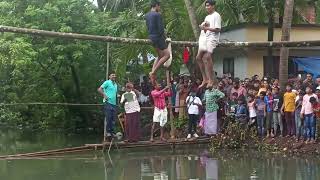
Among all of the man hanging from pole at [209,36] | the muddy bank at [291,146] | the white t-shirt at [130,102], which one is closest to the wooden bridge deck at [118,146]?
the white t-shirt at [130,102]

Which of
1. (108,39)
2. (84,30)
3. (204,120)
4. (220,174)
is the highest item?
(84,30)

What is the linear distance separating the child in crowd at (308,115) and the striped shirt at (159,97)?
327 cm

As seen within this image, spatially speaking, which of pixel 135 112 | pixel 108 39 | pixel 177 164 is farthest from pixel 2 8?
pixel 108 39

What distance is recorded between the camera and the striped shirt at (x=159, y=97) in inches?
557

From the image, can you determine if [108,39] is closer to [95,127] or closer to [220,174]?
[220,174]

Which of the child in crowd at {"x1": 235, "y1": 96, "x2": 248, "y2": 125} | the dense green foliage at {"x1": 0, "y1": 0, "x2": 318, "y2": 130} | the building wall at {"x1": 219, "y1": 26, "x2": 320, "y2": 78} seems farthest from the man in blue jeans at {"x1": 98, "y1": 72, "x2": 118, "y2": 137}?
the building wall at {"x1": 219, "y1": 26, "x2": 320, "y2": 78}

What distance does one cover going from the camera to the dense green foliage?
17.0m

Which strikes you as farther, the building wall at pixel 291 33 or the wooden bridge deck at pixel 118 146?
the building wall at pixel 291 33

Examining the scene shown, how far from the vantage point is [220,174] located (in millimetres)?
11781

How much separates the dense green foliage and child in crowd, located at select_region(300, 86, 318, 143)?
4.40 m

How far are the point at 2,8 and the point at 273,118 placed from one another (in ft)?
34.0

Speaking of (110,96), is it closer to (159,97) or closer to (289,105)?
(159,97)

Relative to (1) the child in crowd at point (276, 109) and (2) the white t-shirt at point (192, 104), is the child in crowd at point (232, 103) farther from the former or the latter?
(1) the child in crowd at point (276, 109)

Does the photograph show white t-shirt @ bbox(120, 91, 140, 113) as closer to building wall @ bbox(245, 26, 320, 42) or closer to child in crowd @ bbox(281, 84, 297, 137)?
child in crowd @ bbox(281, 84, 297, 137)
